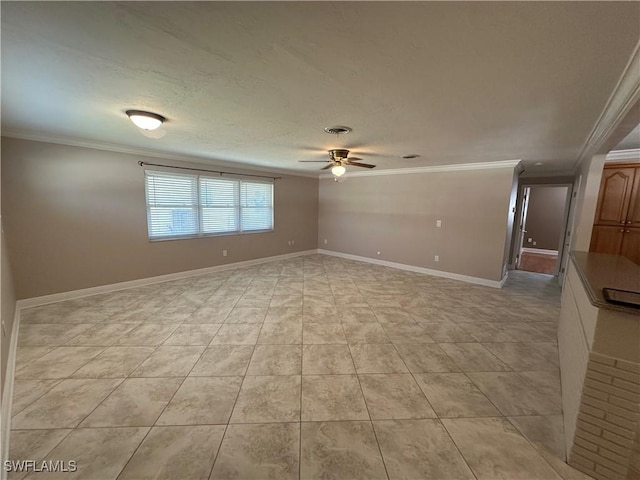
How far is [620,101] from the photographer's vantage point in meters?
1.82

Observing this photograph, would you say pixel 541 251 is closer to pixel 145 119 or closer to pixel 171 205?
pixel 171 205

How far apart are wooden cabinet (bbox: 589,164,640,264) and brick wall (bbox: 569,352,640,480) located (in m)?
3.74

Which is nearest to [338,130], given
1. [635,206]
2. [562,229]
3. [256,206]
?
[256,206]

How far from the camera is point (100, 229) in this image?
13.1 ft

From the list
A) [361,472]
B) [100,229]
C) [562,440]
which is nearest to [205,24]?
[361,472]

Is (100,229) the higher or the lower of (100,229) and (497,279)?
the higher

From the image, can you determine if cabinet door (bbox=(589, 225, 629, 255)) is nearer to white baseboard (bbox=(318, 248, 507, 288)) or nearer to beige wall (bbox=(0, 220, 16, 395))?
white baseboard (bbox=(318, 248, 507, 288))

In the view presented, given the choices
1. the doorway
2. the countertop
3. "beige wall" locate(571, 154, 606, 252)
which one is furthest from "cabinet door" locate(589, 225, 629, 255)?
the doorway

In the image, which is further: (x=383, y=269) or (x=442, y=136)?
(x=383, y=269)

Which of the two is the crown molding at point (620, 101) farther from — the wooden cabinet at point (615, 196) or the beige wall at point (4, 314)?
the beige wall at point (4, 314)

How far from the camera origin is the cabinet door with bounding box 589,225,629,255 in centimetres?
387

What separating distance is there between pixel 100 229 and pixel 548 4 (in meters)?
5.24

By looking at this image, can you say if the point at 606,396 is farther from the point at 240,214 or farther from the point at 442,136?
the point at 240,214

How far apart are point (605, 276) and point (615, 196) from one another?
3.12 meters
